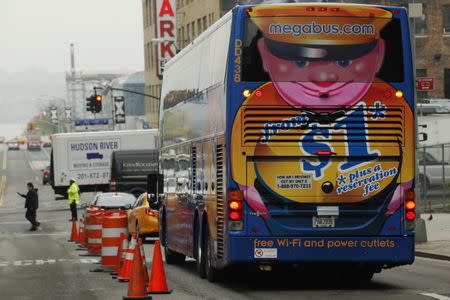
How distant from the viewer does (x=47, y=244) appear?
34469 mm

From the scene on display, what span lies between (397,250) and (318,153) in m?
1.65

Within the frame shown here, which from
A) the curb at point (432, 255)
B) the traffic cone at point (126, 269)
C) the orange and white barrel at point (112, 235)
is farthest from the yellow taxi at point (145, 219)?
the traffic cone at point (126, 269)

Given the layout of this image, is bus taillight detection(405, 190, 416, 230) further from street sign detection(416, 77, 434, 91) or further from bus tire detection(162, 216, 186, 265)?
street sign detection(416, 77, 434, 91)

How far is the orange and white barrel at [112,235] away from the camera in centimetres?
2225

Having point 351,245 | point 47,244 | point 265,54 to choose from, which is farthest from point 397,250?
point 47,244

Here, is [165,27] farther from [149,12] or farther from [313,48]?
[313,48]

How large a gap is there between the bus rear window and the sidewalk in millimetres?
8212

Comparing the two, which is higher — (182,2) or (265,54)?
(182,2)

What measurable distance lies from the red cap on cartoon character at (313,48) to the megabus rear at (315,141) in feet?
0.04

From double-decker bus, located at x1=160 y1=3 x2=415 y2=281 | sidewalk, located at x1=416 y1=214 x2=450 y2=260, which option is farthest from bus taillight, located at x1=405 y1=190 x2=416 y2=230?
sidewalk, located at x1=416 y1=214 x2=450 y2=260

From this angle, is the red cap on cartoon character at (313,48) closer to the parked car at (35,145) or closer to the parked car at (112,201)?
the parked car at (112,201)

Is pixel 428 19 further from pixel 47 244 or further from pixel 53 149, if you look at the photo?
pixel 47 244

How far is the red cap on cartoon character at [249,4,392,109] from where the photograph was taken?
16297mm

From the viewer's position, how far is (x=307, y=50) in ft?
53.6
